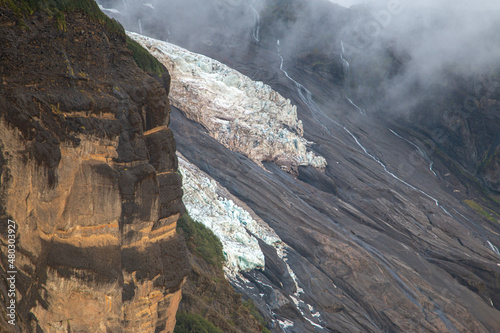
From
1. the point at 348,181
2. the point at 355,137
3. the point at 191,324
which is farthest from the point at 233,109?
the point at 191,324

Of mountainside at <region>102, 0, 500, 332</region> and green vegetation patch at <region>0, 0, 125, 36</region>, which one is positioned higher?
green vegetation patch at <region>0, 0, 125, 36</region>

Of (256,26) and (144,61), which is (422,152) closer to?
(256,26)

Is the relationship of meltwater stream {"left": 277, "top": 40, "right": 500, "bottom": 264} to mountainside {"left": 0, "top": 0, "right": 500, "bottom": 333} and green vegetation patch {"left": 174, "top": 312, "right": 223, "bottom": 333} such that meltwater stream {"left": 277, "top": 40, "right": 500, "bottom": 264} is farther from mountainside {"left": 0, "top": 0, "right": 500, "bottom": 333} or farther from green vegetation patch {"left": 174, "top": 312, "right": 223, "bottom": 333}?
green vegetation patch {"left": 174, "top": 312, "right": 223, "bottom": 333}

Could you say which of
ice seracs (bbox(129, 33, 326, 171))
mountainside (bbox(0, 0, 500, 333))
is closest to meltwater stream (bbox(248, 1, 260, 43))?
mountainside (bbox(0, 0, 500, 333))

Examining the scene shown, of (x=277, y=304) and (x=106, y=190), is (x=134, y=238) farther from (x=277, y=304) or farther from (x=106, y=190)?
(x=277, y=304)

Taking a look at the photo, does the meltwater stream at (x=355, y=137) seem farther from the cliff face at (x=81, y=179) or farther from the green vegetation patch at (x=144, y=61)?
the cliff face at (x=81, y=179)

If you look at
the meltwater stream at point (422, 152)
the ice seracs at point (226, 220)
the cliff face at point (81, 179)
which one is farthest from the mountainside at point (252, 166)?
the meltwater stream at point (422, 152)
